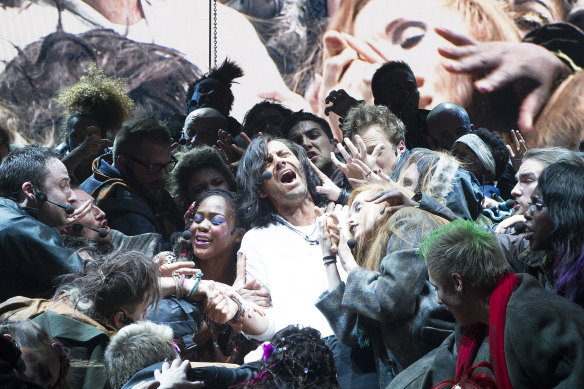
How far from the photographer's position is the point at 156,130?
491 centimetres

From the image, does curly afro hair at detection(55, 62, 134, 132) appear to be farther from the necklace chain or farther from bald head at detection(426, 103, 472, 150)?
bald head at detection(426, 103, 472, 150)

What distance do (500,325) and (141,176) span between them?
9.14ft

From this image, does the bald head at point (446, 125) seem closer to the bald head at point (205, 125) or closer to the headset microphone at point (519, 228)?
the bald head at point (205, 125)

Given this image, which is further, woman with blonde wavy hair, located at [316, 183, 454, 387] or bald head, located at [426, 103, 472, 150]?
bald head, located at [426, 103, 472, 150]

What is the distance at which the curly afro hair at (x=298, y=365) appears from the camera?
10.7ft

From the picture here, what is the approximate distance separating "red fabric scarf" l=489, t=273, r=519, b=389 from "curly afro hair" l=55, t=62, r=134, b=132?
348 cm

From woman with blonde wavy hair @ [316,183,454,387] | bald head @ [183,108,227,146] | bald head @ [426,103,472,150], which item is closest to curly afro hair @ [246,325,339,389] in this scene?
woman with blonde wavy hair @ [316,183,454,387]

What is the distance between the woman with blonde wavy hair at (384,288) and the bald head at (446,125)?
4.57 feet

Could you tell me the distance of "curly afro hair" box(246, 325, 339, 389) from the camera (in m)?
3.26

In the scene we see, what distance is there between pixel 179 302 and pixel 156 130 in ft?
4.44

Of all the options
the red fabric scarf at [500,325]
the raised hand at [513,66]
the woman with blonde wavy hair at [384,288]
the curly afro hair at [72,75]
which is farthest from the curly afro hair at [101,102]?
the red fabric scarf at [500,325]

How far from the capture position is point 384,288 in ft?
10.8

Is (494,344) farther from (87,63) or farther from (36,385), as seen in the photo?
(87,63)

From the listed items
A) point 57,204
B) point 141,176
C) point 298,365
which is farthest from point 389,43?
point 298,365
